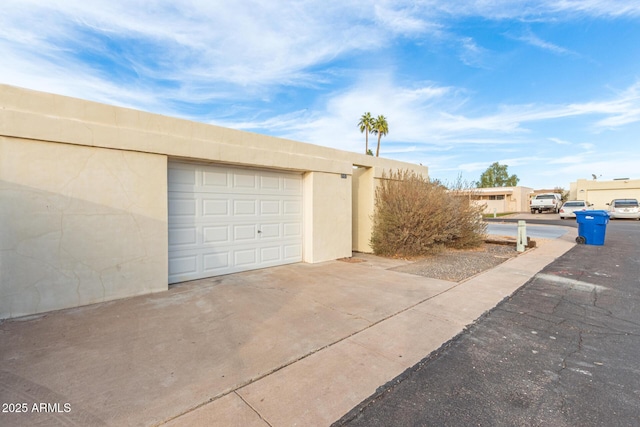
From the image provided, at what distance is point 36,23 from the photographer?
5.63m

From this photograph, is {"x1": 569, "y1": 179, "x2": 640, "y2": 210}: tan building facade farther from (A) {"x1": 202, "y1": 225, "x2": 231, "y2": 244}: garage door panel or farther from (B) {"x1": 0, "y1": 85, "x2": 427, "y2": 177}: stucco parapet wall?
(A) {"x1": 202, "y1": 225, "x2": 231, "y2": 244}: garage door panel

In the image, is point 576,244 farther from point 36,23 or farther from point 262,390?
point 36,23

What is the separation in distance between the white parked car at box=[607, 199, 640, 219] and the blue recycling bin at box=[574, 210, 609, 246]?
1755cm

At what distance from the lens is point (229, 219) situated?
688 centimetres

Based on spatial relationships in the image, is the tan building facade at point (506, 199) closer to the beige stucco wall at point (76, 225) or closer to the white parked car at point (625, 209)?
the white parked car at point (625, 209)

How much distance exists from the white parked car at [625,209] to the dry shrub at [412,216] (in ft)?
76.6

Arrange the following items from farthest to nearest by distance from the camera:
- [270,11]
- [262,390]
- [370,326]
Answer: [270,11] < [370,326] < [262,390]

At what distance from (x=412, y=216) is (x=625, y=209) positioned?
26.1m

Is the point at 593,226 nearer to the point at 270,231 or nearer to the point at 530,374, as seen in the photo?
the point at 530,374

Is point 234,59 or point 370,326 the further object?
point 234,59

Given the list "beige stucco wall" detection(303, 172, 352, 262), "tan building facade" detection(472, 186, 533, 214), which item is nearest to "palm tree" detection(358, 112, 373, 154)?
"tan building facade" detection(472, 186, 533, 214)

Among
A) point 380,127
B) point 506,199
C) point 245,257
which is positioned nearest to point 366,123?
point 380,127

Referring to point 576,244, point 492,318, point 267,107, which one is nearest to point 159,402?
point 492,318

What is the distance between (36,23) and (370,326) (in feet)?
27.9
